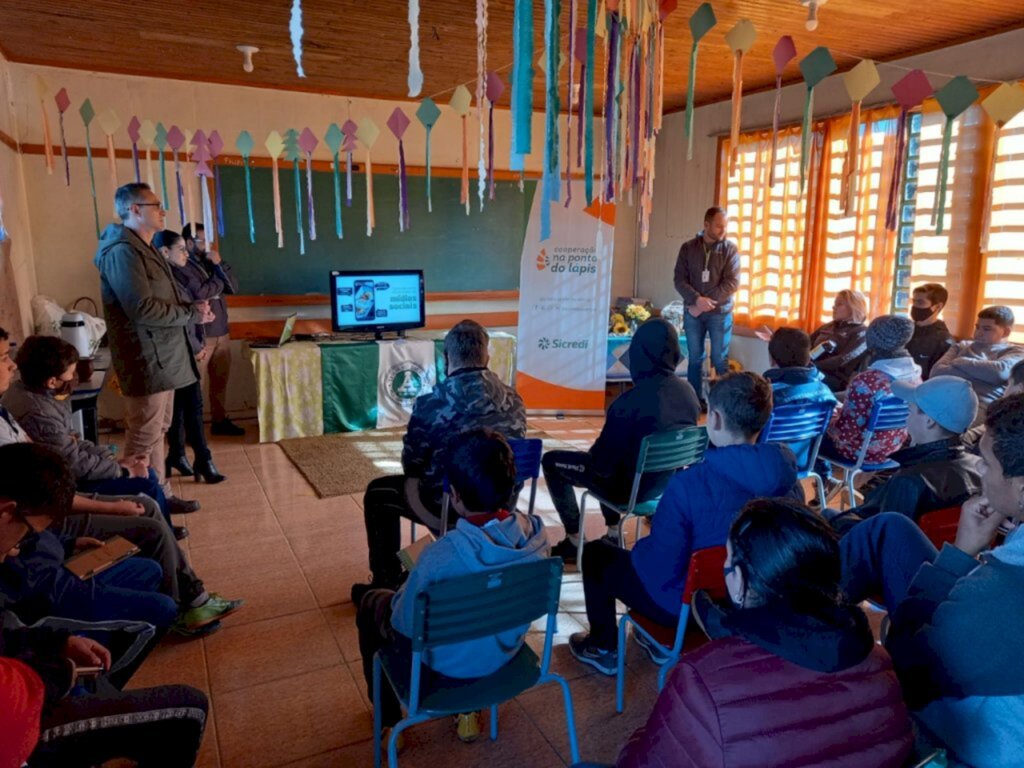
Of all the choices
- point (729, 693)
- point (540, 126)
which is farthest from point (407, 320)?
point (729, 693)

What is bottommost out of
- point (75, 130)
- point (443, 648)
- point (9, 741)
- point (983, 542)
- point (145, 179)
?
point (443, 648)

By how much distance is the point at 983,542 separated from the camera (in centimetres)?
152

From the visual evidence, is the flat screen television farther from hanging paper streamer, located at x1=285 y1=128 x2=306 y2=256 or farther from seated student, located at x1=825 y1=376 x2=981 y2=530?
seated student, located at x1=825 y1=376 x2=981 y2=530

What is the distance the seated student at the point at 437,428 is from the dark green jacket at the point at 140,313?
4.98ft

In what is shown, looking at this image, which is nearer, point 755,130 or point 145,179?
point 145,179

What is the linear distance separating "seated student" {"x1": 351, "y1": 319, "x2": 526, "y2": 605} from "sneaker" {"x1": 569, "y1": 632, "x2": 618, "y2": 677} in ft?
2.04

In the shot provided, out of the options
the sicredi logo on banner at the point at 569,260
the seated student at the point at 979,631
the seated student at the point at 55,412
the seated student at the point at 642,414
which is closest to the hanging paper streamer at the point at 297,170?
the sicredi logo on banner at the point at 569,260

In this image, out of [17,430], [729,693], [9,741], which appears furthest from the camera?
[17,430]

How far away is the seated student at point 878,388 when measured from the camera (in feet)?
10.1

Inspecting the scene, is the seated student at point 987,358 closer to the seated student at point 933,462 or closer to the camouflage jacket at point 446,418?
the seated student at point 933,462

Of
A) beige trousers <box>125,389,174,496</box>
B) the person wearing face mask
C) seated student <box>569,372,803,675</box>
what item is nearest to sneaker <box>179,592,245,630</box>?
beige trousers <box>125,389,174,496</box>

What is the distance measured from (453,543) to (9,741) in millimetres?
795

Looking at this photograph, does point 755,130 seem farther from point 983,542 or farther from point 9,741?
point 9,741

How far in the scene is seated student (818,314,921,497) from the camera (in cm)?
309
